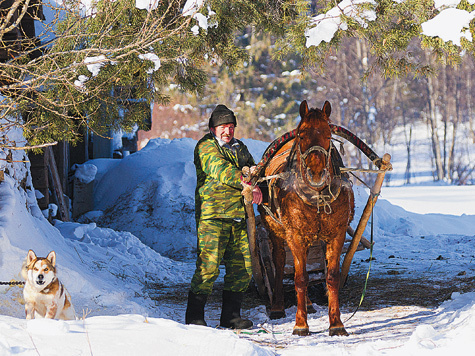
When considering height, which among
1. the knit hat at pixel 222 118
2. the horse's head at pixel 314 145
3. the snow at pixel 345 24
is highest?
the snow at pixel 345 24

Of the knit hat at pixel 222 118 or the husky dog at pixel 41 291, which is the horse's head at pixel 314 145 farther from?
the husky dog at pixel 41 291

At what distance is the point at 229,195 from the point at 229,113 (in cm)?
85

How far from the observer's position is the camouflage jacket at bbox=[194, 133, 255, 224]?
5898 millimetres

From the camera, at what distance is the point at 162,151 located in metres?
16.3

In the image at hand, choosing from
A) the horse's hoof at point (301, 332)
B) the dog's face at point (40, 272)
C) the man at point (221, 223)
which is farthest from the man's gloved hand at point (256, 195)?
the dog's face at point (40, 272)

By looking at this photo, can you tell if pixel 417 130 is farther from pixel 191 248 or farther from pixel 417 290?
pixel 417 290

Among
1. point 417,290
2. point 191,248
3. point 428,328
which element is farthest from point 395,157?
point 428,328

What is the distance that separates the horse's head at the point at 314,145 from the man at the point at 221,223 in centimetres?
64

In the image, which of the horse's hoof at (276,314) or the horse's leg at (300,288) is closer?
the horse's leg at (300,288)

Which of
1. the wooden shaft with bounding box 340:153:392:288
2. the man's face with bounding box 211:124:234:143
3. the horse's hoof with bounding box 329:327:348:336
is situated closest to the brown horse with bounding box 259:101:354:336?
the horse's hoof with bounding box 329:327:348:336

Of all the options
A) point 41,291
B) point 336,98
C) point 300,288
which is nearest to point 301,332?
point 300,288

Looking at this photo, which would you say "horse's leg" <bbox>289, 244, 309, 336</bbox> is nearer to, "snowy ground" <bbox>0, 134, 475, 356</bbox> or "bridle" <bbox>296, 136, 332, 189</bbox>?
"snowy ground" <bbox>0, 134, 475, 356</bbox>

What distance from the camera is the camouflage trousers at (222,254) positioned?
19.6 feet

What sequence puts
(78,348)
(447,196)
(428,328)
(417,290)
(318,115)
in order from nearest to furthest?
(78,348) < (428,328) < (318,115) < (417,290) < (447,196)
